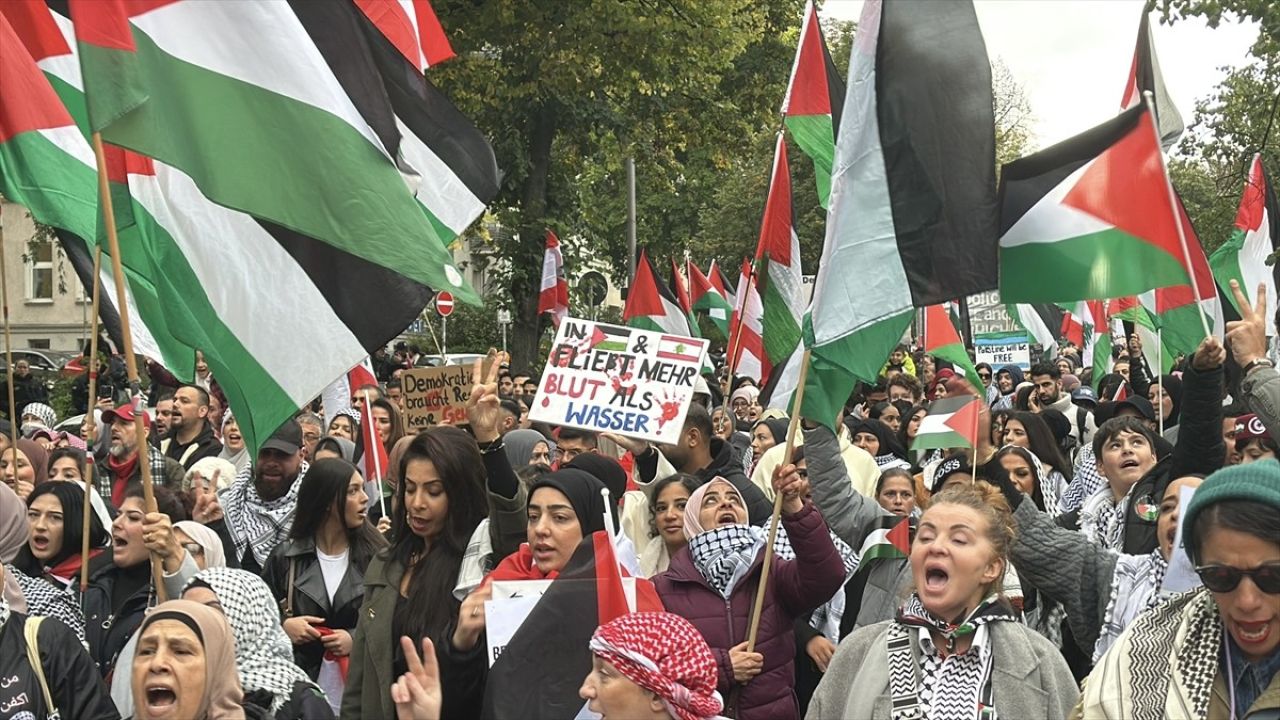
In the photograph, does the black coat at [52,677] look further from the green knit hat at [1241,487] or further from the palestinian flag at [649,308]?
the palestinian flag at [649,308]

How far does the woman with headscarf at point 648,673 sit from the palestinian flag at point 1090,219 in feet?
7.41

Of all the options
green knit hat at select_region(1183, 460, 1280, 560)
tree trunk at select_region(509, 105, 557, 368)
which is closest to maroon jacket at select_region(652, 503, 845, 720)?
green knit hat at select_region(1183, 460, 1280, 560)

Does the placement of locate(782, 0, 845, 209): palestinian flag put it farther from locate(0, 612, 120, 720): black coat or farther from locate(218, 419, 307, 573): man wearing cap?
locate(0, 612, 120, 720): black coat

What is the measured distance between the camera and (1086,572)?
17.4 feet

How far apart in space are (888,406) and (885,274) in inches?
324

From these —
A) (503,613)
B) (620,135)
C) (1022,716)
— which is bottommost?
(1022,716)

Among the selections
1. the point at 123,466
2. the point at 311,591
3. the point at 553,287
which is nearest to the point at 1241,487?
the point at 311,591

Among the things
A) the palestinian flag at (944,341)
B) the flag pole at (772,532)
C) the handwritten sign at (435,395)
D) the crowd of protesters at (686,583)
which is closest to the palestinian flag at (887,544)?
the crowd of protesters at (686,583)

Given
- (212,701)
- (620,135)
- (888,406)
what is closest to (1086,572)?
(212,701)

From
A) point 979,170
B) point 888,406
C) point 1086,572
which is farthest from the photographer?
Result: point 888,406

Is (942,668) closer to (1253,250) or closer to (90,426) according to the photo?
(90,426)

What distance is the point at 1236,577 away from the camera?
328 centimetres

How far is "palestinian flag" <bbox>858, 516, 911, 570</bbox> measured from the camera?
6.46 meters

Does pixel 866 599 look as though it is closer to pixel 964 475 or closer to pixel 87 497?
pixel 964 475
